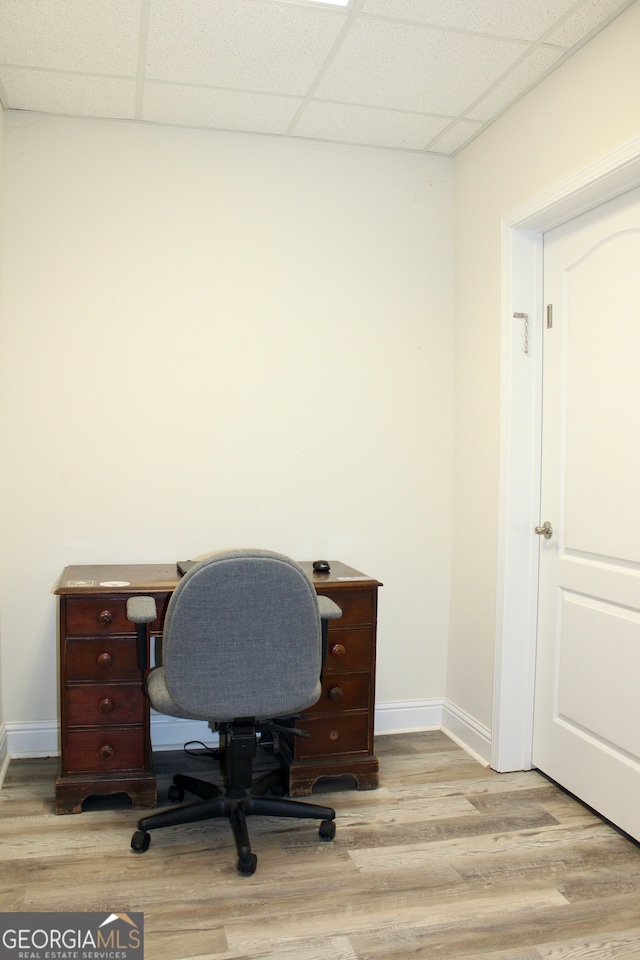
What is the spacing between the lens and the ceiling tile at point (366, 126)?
287 centimetres

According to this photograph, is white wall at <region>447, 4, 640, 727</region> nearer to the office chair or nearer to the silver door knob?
the silver door knob

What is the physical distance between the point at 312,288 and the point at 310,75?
842mm

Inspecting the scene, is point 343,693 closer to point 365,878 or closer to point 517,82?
point 365,878

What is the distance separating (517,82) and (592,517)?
62.8 inches

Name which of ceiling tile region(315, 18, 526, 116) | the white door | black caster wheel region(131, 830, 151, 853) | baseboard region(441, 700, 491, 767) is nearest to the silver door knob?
the white door

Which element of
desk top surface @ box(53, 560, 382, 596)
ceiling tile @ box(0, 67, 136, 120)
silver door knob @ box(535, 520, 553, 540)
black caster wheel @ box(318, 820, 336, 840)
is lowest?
black caster wheel @ box(318, 820, 336, 840)

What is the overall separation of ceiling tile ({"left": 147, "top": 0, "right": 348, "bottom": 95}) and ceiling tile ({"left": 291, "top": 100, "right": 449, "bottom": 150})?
0.66 feet

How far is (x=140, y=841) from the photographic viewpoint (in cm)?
220

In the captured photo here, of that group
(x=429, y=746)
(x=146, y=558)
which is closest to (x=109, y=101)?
(x=146, y=558)

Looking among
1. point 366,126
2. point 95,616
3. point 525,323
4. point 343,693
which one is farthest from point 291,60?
point 343,693

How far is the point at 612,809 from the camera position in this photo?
2412 millimetres

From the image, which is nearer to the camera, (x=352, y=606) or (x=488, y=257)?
(x=352, y=606)

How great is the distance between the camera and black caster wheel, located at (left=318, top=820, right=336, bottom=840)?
90.6 inches

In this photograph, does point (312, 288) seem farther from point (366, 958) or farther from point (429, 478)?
point (366, 958)
